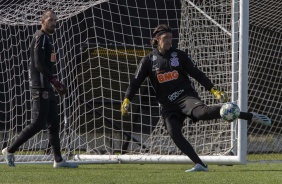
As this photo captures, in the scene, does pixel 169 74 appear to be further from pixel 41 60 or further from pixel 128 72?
pixel 128 72

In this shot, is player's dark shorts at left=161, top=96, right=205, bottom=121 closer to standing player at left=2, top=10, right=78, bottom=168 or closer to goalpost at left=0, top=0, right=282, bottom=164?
goalpost at left=0, top=0, right=282, bottom=164

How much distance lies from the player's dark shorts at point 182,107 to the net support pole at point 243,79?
852 mm

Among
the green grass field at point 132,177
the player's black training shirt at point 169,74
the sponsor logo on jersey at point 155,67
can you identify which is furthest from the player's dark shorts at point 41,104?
the sponsor logo on jersey at point 155,67

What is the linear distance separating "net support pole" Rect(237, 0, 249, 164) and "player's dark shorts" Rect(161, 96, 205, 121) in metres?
0.85

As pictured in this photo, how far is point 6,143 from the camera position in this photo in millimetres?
12648

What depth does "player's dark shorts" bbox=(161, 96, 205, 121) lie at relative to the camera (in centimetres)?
839

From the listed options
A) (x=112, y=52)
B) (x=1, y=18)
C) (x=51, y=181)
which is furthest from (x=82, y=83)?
(x=51, y=181)

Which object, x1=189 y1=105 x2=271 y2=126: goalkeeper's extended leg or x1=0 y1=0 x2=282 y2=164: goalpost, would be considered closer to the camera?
x1=189 y1=105 x2=271 y2=126: goalkeeper's extended leg

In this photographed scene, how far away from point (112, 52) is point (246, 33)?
2.84m

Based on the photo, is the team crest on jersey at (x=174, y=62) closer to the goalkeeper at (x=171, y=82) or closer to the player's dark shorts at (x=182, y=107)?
the goalkeeper at (x=171, y=82)


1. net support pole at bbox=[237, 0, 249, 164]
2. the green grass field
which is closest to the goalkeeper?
the green grass field

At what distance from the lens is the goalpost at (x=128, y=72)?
10078mm

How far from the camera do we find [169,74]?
8648mm

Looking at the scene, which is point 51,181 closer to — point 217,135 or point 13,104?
point 217,135
